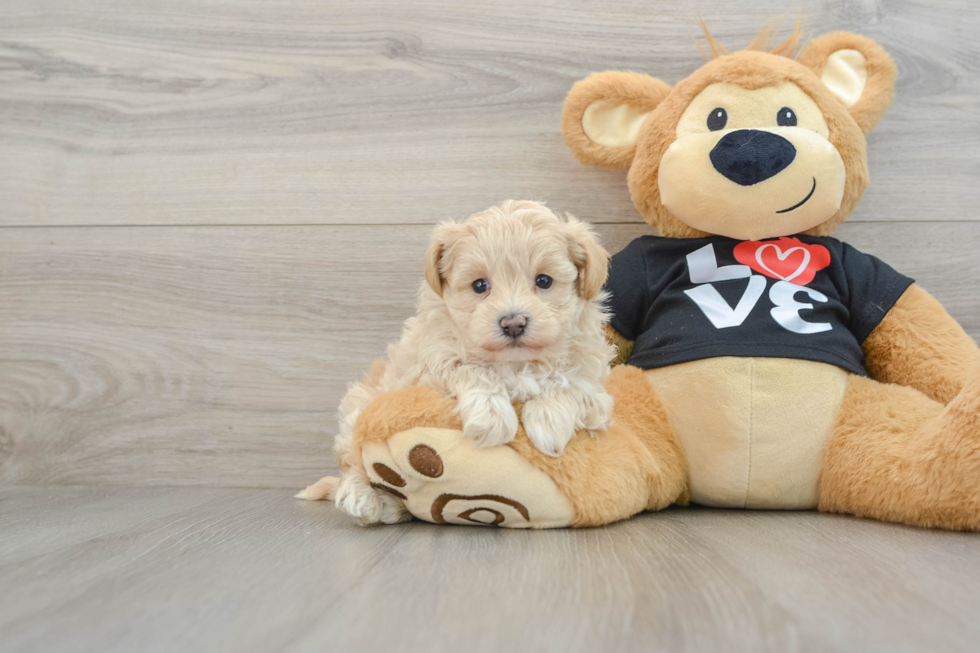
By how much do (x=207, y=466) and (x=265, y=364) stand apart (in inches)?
8.7

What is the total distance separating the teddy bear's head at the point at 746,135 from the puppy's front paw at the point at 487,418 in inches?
16.3

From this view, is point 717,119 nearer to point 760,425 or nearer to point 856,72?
point 856,72

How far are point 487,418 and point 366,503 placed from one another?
0.21m

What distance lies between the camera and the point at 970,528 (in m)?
0.79

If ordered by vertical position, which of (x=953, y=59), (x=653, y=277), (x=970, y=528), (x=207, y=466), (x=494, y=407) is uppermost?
(x=953, y=59)

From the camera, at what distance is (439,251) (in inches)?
34.4

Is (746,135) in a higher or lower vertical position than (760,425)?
higher

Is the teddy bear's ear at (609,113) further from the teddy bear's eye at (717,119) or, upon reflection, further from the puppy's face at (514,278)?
the puppy's face at (514,278)

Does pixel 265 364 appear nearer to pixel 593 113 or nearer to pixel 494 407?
pixel 494 407

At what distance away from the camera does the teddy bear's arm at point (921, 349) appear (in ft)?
3.11

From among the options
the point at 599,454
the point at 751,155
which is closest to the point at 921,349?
the point at 751,155

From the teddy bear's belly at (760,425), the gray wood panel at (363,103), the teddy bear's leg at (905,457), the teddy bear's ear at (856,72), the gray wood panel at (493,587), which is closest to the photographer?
the gray wood panel at (493,587)

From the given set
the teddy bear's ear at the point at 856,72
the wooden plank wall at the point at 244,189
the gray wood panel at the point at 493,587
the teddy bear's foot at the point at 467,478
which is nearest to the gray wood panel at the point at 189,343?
the wooden plank wall at the point at 244,189

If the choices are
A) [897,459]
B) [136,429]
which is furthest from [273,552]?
[897,459]
